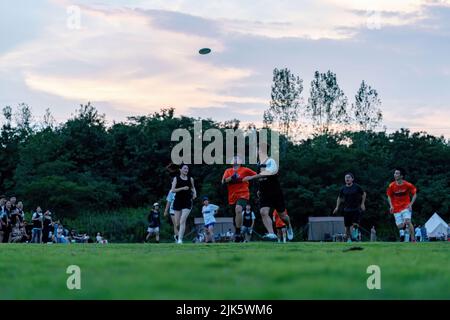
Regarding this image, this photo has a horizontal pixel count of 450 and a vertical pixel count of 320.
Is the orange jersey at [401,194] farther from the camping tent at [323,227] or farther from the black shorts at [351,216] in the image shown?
the camping tent at [323,227]

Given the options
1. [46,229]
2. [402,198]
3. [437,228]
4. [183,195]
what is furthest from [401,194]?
[437,228]

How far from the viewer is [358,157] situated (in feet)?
250

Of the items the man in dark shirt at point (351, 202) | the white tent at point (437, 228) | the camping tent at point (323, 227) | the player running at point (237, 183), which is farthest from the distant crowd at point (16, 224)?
the white tent at point (437, 228)

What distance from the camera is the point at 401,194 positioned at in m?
21.4

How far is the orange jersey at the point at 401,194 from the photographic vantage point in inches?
840

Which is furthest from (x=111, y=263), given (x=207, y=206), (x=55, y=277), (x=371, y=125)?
(x=371, y=125)

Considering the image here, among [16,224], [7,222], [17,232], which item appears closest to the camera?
[7,222]

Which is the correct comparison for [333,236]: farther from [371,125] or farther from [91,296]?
[91,296]

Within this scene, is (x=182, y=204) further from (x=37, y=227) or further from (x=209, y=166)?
(x=209, y=166)

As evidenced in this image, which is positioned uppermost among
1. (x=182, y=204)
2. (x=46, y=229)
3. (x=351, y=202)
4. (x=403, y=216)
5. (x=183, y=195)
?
(x=183, y=195)

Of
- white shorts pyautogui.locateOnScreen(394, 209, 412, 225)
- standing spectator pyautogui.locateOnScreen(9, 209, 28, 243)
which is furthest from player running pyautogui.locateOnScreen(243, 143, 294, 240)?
standing spectator pyautogui.locateOnScreen(9, 209, 28, 243)

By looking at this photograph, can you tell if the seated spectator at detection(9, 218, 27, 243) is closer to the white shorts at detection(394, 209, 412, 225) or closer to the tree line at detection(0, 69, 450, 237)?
the white shorts at detection(394, 209, 412, 225)

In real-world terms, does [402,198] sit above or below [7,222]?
above

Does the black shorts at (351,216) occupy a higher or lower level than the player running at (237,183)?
lower
